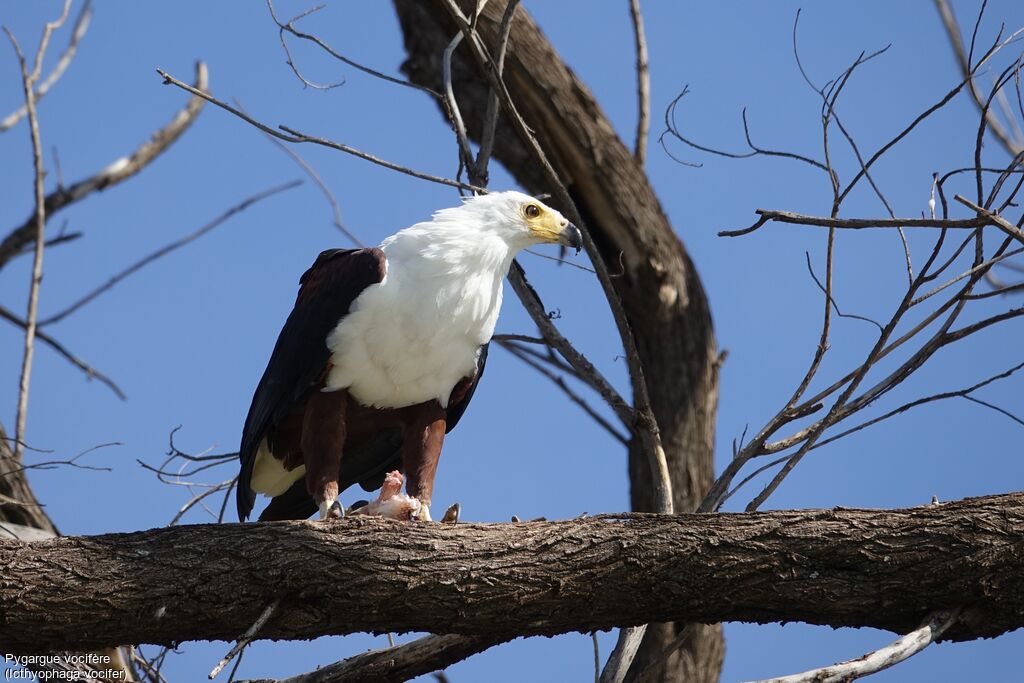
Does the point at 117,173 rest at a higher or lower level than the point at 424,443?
higher

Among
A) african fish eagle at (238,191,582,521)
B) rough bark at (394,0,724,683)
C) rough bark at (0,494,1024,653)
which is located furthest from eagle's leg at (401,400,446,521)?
rough bark at (394,0,724,683)

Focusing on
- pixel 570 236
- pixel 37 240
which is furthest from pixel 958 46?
pixel 37 240

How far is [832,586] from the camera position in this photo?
11.9 ft

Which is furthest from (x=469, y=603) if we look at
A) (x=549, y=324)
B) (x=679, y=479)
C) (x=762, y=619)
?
(x=679, y=479)

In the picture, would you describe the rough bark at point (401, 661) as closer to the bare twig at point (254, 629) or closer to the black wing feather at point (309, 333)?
the bare twig at point (254, 629)

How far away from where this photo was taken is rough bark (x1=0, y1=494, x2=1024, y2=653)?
3.56 meters

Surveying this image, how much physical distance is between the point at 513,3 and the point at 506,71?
2704 mm

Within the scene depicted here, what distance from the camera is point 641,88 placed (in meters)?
7.30

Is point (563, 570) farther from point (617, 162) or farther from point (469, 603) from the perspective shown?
point (617, 162)

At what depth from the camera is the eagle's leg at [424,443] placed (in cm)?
480

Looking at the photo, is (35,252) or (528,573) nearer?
(528,573)

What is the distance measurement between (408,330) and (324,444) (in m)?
0.55

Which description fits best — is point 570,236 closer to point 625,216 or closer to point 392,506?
point 392,506

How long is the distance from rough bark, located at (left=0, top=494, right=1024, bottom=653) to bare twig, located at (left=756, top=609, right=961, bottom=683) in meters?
0.07
